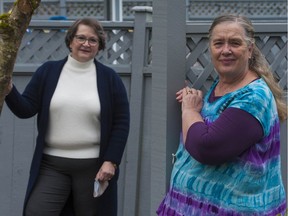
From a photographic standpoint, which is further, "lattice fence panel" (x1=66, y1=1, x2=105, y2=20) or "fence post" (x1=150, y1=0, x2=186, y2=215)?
"lattice fence panel" (x1=66, y1=1, x2=105, y2=20)

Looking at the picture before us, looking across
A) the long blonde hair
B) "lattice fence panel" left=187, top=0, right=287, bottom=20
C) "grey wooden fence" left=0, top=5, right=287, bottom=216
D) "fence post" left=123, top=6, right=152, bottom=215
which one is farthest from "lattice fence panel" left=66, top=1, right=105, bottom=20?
the long blonde hair

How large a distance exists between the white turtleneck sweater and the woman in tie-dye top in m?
1.48

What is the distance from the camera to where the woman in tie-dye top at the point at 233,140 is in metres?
2.87

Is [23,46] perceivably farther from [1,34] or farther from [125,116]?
[1,34]

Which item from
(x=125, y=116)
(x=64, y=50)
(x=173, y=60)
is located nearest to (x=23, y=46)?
(x=64, y=50)

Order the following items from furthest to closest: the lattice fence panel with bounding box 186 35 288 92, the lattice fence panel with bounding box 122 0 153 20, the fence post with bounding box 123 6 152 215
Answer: the lattice fence panel with bounding box 122 0 153 20
the fence post with bounding box 123 6 152 215
the lattice fence panel with bounding box 186 35 288 92

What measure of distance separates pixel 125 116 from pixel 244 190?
1884mm

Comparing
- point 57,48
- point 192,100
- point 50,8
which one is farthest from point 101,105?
point 50,8

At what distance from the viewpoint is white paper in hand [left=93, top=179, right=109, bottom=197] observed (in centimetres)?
459

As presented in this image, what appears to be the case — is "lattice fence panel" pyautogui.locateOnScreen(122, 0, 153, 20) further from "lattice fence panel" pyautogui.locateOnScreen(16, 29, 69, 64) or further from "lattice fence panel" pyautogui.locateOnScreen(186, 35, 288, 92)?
"lattice fence panel" pyautogui.locateOnScreen(186, 35, 288, 92)

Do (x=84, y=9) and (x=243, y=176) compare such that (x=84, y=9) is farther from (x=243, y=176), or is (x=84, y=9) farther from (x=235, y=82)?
(x=243, y=176)

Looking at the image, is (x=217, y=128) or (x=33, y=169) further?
(x=33, y=169)

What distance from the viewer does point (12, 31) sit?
118 inches

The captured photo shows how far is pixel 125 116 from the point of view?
4.75 meters
